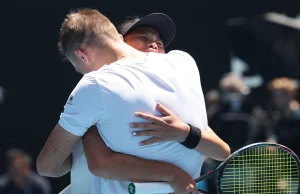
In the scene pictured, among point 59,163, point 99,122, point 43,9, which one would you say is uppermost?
point 99,122

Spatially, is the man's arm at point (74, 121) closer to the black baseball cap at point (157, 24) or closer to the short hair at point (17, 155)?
the black baseball cap at point (157, 24)

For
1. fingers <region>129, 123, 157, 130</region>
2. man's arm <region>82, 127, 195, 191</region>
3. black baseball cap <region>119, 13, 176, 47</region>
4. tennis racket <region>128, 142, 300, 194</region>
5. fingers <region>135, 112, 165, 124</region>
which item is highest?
black baseball cap <region>119, 13, 176, 47</region>

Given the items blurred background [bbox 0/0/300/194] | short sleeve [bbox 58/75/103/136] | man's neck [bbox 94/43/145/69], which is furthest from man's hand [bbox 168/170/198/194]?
blurred background [bbox 0/0/300/194]

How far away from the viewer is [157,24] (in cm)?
335

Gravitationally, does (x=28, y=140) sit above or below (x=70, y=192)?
below

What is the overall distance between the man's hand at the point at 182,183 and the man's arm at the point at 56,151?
0.41 m

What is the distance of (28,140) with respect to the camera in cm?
722

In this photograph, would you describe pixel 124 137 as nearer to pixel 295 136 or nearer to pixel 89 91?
pixel 89 91

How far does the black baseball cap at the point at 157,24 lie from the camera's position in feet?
10.8

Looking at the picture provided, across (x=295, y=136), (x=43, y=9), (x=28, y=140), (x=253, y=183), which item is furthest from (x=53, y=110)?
(x=253, y=183)

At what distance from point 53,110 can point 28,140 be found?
0.38 metres

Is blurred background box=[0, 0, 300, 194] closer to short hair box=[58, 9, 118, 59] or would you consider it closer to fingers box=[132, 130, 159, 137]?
short hair box=[58, 9, 118, 59]

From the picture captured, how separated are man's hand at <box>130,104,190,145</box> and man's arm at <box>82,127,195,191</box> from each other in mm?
92

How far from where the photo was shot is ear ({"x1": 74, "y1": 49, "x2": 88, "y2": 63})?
3000 mm
